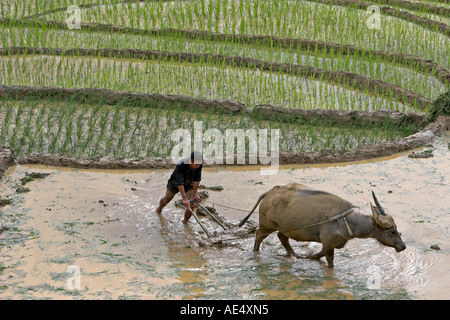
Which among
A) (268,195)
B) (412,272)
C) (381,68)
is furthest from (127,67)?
(412,272)

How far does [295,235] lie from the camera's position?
469 cm

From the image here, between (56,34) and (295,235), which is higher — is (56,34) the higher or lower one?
the higher one

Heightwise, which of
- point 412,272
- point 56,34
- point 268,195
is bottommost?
point 412,272

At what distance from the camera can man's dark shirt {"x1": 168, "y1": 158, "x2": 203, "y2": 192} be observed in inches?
207

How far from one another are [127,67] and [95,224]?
4727 mm

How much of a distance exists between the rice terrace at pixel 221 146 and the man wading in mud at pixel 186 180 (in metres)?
0.02

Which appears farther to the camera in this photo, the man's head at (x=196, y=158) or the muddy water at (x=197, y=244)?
the man's head at (x=196, y=158)

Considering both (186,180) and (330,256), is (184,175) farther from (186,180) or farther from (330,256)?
(330,256)

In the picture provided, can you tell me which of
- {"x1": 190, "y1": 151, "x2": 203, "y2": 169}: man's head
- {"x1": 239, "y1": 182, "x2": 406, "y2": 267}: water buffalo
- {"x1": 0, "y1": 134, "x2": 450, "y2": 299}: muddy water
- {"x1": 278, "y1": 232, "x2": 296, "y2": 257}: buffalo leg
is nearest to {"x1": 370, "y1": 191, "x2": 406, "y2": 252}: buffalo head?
{"x1": 239, "y1": 182, "x2": 406, "y2": 267}: water buffalo

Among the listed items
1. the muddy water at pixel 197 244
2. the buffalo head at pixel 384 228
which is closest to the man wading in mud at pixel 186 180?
the muddy water at pixel 197 244

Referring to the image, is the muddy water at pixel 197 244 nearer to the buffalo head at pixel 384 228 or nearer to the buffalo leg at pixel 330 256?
the buffalo leg at pixel 330 256

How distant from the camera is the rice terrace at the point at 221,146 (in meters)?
4.55
